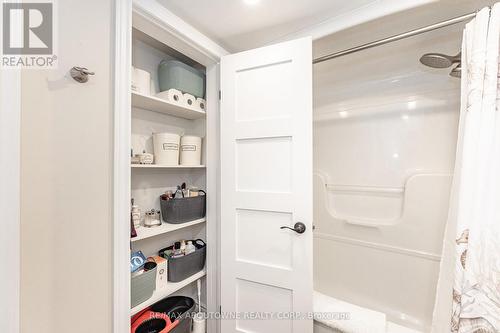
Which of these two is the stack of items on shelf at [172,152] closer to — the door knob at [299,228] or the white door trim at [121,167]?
the white door trim at [121,167]

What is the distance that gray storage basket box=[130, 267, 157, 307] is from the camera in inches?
47.2

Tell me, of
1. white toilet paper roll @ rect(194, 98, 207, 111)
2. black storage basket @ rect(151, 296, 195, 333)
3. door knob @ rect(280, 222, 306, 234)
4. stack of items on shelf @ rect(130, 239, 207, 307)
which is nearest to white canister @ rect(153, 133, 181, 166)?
white toilet paper roll @ rect(194, 98, 207, 111)

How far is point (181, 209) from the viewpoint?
1467mm

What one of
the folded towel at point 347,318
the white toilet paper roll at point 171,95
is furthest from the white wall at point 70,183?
the folded towel at point 347,318

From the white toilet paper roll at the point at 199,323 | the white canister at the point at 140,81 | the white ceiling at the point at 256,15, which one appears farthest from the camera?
the white toilet paper roll at the point at 199,323

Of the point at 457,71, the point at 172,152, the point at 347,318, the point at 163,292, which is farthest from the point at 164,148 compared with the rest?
the point at 457,71

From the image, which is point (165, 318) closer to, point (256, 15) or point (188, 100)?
point (188, 100)

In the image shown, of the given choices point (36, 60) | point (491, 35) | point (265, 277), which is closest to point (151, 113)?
point (36, 60)

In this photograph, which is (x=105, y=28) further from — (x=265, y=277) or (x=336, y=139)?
(x=336, y=139)

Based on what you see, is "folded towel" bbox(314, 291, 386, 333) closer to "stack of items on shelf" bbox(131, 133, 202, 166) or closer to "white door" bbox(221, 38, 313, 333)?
"white door" bbox(221, 38, 313, 333)

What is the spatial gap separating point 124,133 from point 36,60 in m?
0.36

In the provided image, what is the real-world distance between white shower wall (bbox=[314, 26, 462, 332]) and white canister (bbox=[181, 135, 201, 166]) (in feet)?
3.66

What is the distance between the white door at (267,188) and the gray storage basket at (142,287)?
0.44 m

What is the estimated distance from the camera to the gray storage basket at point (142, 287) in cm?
120
